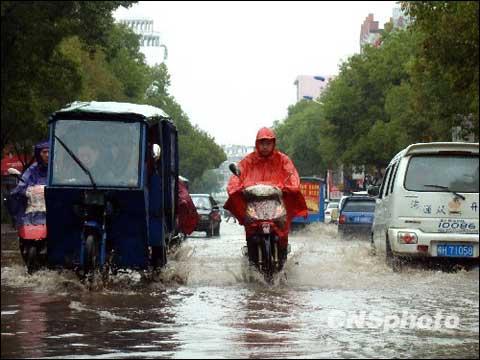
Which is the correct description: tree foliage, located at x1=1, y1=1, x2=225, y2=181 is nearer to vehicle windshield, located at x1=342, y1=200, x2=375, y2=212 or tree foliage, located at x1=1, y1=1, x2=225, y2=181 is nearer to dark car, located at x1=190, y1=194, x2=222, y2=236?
dark car, located at x1=190, y1=194, x2=222, y2=236

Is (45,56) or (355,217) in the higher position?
(45,56)

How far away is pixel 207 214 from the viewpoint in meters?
40.6

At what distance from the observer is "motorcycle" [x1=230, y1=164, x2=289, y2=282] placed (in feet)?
48.0

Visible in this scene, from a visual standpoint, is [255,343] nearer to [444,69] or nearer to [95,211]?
[95,211]

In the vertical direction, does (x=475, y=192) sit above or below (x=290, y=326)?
above

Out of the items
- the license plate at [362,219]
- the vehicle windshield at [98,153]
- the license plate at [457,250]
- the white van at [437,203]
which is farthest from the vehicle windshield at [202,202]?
the vehicle windshield at [98,153]

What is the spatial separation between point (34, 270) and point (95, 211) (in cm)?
220

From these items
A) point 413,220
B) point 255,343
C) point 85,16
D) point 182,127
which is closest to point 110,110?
point 413,220

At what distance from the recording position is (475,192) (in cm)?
1579

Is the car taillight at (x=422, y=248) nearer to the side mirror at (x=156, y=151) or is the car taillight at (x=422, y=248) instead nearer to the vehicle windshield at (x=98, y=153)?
the side mirror at (x=156, y=151)

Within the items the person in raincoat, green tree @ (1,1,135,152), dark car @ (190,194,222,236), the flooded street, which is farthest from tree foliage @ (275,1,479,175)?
the person in raincoat

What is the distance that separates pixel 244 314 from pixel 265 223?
11.6ft

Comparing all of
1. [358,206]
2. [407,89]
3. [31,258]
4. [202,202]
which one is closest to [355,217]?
[358,206]

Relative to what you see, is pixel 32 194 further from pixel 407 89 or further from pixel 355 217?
pixel 407 89
